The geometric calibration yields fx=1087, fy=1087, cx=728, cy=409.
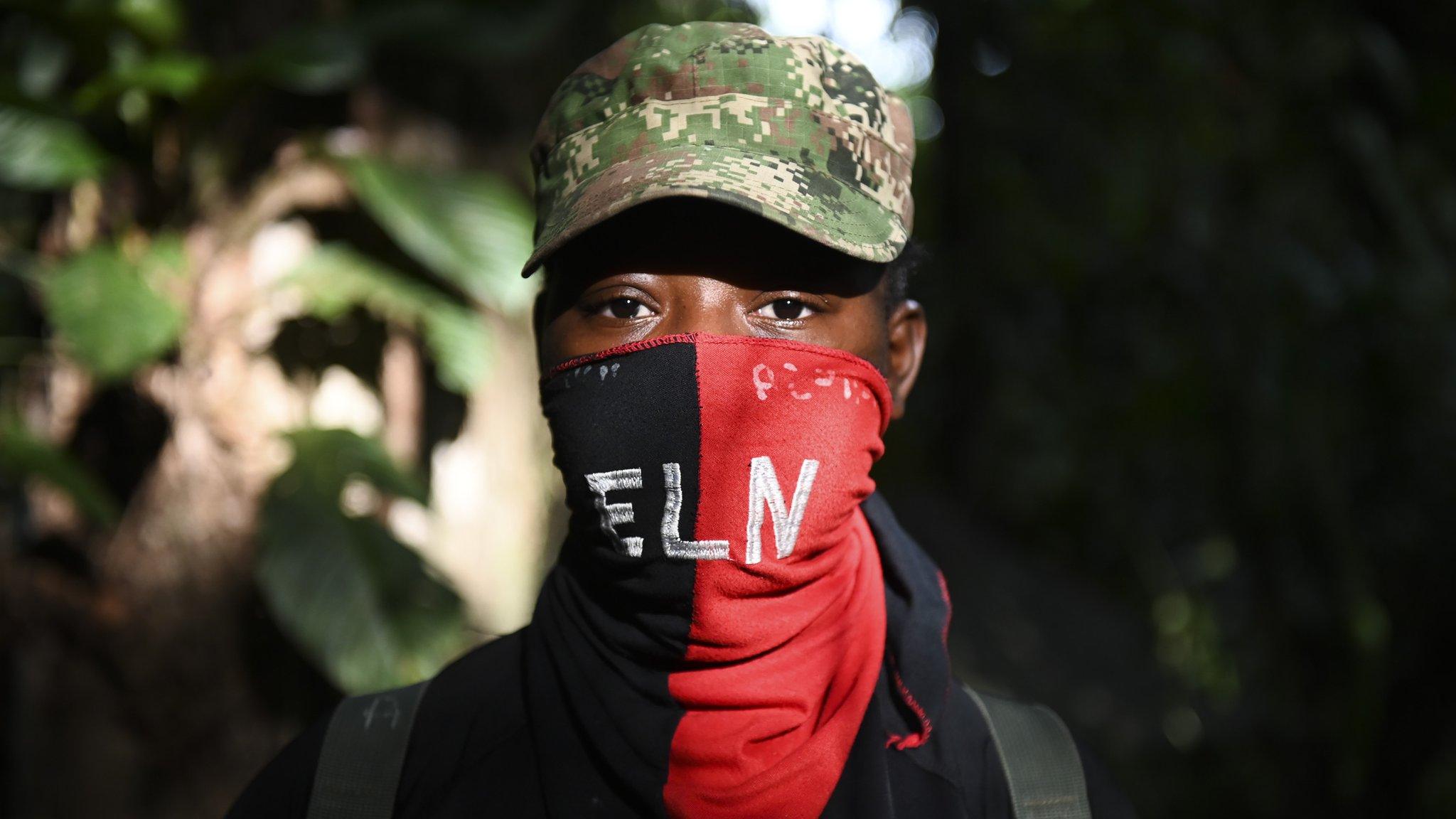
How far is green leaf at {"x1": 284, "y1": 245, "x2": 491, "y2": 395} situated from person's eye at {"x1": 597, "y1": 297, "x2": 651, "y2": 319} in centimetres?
184

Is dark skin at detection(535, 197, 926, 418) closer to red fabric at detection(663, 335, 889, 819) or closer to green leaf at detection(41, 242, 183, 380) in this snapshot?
red fabric at detection(663, 335, 889, 819)

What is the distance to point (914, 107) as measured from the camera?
14.9 m

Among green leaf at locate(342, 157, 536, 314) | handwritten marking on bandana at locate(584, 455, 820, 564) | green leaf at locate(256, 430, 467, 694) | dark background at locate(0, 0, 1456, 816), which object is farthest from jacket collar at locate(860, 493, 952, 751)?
dark background at locate(0, 0, 1456, 816)

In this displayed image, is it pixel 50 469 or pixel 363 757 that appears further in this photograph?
pixel 50 469

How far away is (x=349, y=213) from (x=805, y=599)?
240 centimetres

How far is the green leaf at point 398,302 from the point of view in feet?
9.79

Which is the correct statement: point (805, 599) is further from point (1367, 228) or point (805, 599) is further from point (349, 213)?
point (1367, 228)

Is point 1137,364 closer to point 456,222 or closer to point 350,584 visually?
point 456,222

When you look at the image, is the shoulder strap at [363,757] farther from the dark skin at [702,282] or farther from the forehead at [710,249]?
the forehead at [710,249]

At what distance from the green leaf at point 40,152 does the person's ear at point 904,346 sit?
2.36 m

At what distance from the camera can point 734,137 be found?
132 centimetres

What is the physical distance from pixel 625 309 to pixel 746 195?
0.22 metres

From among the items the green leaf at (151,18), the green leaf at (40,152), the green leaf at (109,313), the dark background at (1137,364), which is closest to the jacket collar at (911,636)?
the green leaf at (109,313)

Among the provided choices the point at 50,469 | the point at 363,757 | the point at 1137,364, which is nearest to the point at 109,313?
the point at 50,469
